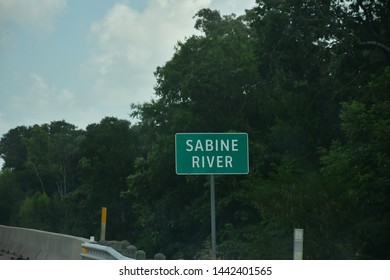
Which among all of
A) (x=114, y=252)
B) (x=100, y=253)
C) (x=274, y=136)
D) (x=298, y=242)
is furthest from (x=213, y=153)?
(x=274, y=136)

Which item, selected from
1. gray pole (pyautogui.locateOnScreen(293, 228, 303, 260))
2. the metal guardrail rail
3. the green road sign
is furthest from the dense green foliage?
gray pole (pyautogui.locateOnScreen(293, 228, 303, 260))

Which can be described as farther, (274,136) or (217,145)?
(274,136)

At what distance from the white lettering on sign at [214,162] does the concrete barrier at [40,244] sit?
5.32 m

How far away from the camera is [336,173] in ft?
78.3

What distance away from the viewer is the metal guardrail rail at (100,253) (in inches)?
543

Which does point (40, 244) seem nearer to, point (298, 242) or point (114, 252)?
point (114, 252)

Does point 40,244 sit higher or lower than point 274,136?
lower

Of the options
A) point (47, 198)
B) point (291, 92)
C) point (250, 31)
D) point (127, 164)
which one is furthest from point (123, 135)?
point (291, 92)

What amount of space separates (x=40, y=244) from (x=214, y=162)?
13.0 metres

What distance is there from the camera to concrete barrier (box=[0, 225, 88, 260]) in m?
21.5

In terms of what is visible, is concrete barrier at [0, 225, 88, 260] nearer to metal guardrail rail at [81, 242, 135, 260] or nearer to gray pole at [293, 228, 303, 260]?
metal guardrail rail at [81, 242, 135, 260]

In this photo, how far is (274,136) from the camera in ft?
120

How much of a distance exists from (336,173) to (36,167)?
36084 mm
